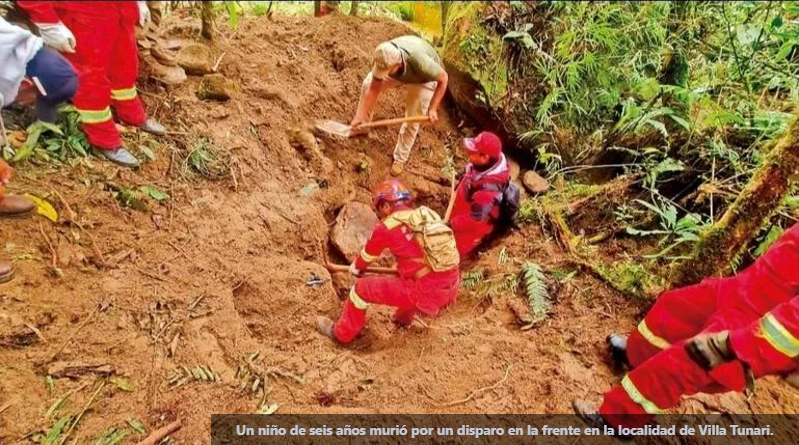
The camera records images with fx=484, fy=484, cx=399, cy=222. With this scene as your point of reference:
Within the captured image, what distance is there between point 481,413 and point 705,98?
331 cm

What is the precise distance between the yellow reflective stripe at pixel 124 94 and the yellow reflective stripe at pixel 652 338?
3837 mm

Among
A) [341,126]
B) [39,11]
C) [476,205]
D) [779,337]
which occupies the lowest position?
[341,126]

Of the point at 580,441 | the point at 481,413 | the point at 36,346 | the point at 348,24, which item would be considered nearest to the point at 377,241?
the point at 481,413

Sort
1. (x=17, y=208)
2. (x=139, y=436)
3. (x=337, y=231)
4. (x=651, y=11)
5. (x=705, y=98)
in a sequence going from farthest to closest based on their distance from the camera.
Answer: (x=651, y=11), (x=337, y=231), (x=705, y=98), (x=17, y=208), (x=139, y=436)

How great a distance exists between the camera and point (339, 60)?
17.5 ft

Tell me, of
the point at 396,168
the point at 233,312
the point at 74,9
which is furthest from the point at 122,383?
the point at 396,168

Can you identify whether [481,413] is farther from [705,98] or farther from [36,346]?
[705,98]

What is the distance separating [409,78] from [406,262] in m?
2.01

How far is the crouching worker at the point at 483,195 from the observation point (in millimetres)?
3967

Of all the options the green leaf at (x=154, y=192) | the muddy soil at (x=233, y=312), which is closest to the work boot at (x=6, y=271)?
the muddy soil at (x=233, y=312)

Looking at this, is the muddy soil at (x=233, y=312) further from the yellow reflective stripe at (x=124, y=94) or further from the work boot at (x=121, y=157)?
the yellow reflective stripe at (x=124, y=94)

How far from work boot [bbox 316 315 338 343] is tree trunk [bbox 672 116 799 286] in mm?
2289

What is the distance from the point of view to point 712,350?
209cm

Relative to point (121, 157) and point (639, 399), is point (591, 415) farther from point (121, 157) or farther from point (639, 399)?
point (121, 157)
